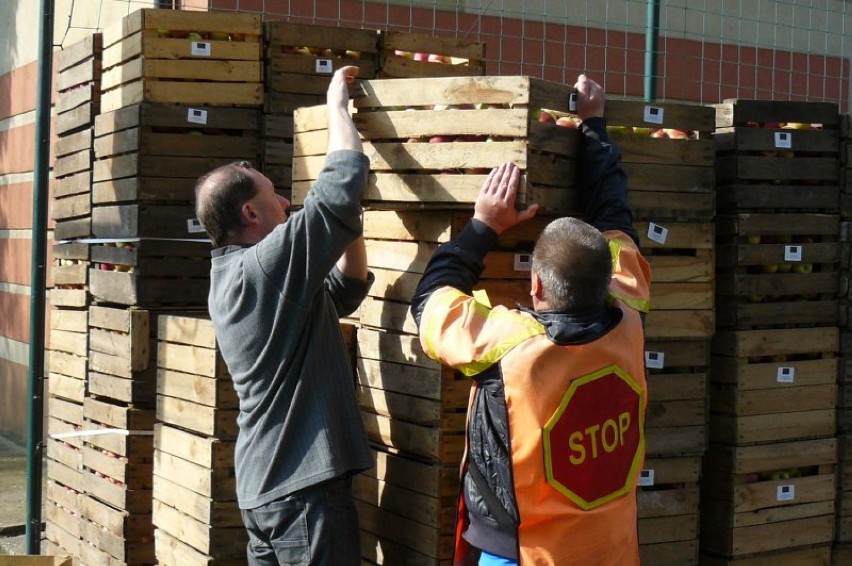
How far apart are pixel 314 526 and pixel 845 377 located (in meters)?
3.43

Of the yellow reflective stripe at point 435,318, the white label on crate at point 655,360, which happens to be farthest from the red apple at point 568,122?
the white label on crate at point 655,360

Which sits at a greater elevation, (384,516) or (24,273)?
(24,273)

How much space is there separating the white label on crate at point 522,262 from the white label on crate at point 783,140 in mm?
1995

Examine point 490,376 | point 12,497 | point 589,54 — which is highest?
point 589,54

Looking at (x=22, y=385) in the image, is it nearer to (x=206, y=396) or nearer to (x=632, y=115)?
(x=206, y=396)

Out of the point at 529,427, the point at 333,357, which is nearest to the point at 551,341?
the point at 529,427

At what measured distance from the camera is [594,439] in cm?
359

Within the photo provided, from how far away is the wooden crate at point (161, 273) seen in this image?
6.42 metres

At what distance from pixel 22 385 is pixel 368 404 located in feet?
27.5

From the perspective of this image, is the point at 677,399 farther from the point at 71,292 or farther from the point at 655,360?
A: the point at 71,292

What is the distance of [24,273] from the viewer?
1218 centimetres

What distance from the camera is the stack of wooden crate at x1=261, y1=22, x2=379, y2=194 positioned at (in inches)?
253

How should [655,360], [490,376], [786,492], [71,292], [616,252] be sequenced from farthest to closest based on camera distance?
[71,292]
[786,492]
[655,360]
[616,252]
[490,376]

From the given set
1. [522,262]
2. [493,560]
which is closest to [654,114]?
[522,262]
